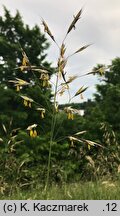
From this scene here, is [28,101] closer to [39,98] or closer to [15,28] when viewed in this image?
[39,98]

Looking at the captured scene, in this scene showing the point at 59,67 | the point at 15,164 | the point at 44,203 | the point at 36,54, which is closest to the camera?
the point at 44,203

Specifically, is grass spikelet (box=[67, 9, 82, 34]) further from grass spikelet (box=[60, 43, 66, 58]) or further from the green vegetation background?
the green vegetation background

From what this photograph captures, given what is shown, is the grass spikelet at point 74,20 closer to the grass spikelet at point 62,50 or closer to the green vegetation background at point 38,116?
the grass spikelet at point 62,50

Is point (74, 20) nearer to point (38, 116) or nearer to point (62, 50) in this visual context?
point (62, 50)

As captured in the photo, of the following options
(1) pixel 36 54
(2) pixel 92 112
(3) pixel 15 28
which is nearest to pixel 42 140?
(2) pixel 92 112

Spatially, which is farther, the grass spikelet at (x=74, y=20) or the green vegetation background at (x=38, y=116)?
the green vegetation background at (x=38, y=116)

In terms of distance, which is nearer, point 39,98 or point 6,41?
point 39,98

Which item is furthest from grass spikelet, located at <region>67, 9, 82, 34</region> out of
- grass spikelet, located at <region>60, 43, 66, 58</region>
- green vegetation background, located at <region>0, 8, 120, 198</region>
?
green vegetation background, located at <region>0, 8, 120, 198</region>

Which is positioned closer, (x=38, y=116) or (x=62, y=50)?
(x=62, y=50)

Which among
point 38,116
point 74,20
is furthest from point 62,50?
point 38,116

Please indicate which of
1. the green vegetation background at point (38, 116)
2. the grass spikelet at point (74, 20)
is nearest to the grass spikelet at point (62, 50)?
the grass spikelet at point (74, 20)

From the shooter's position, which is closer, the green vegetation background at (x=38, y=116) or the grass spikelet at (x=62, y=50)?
the grass spikelet at (x=62, y=50)
